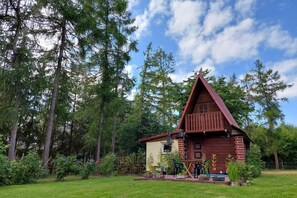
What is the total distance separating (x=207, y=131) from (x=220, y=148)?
180 centimetres

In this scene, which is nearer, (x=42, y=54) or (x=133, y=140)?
(x=42, y=54)

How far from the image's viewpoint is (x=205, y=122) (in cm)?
1352

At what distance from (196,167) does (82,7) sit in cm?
1341

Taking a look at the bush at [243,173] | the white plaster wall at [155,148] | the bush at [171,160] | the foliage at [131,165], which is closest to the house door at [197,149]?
the bush at [171,160]

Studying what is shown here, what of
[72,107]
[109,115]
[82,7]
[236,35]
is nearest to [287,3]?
[236,35]

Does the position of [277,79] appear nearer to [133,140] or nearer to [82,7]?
[133,140]

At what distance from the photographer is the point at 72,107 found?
25.9 meters

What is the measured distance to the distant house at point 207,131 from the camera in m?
13.1

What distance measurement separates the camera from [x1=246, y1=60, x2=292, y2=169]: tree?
2495 centimetres

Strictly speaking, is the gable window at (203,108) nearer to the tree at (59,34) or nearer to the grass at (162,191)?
the grass at (162,191)

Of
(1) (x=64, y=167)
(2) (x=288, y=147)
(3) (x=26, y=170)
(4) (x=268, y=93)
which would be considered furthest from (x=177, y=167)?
(4) (x=268, y=93)

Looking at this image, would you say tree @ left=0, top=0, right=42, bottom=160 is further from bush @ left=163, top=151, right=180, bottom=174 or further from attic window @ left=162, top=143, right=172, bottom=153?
attic window @ left=162, top=143, right=172, bottom=153

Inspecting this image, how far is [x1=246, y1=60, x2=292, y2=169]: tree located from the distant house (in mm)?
12727

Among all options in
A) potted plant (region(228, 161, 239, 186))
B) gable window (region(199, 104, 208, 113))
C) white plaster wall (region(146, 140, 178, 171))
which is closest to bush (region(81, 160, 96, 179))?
white plaster wall (region(146, 140, 178, 171))
